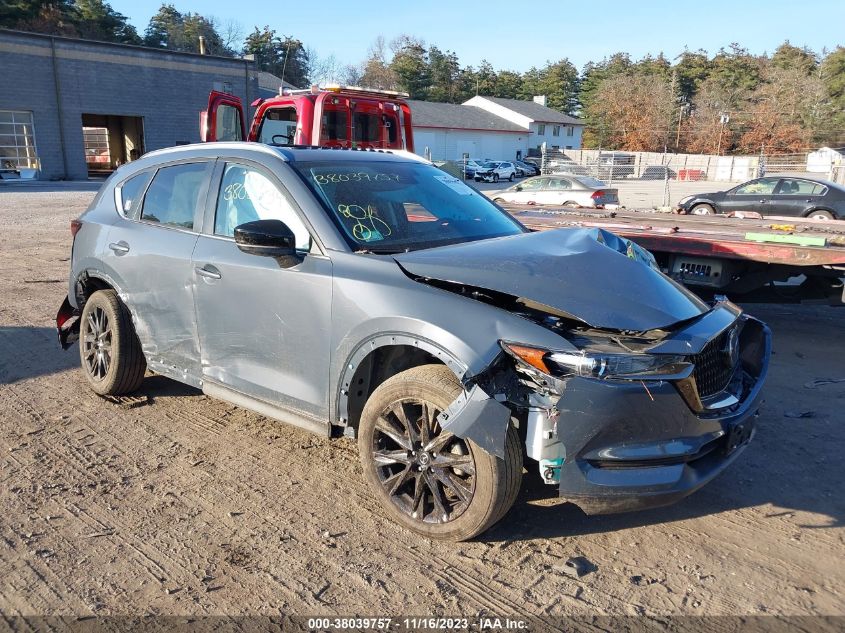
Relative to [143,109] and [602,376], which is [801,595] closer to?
[602,376]

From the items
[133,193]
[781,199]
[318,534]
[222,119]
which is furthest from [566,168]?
[318,534]

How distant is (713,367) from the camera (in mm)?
3283

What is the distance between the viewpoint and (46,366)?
592cm

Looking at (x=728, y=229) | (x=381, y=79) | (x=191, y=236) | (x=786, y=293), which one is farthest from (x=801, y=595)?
(x=381, y=79)

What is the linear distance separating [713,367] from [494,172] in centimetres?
4354

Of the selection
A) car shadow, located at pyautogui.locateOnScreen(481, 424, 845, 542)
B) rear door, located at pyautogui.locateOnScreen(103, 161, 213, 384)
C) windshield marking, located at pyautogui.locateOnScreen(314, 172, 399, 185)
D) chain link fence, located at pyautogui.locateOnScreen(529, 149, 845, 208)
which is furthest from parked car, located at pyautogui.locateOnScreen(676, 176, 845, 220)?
chain link fence, located at pyautogui.locateOnScreen(529, 149, 845, 208)

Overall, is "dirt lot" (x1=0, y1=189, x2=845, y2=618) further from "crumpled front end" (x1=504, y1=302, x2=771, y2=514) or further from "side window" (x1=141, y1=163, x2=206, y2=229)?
"side window" (x1=141, y1=163, x2=206, y2=229)

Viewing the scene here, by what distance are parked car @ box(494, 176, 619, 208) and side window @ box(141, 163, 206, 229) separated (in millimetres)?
15486

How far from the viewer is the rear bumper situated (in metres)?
2.84

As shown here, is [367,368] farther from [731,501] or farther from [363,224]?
[731,501]

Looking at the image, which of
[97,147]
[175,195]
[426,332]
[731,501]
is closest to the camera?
[426,332]

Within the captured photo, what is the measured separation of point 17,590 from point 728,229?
743 centimetres

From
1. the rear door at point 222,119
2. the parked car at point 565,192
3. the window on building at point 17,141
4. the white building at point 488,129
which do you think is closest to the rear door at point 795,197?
the parked car at point 565,192

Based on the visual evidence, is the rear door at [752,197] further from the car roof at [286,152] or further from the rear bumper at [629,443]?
the rear bumper at [629,443]
